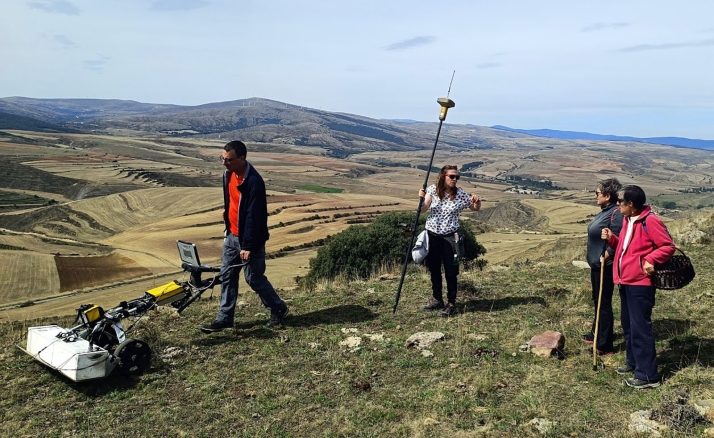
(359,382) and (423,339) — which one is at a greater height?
(423,339)

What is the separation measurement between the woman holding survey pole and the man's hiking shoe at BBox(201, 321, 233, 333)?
3.10 m

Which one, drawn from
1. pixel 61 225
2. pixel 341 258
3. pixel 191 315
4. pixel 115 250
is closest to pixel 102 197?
pixel 61 225

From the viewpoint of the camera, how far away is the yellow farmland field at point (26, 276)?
33.4 metres

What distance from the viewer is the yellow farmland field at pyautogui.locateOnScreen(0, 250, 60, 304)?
3338 centimetres

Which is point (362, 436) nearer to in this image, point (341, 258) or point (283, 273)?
point (341, 258)

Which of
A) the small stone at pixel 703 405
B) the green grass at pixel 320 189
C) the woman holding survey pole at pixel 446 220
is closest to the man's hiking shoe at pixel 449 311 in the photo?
the woman holding survey pole at pixel 446 220

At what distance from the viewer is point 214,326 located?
22.1 ft

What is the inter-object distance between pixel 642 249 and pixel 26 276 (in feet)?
141

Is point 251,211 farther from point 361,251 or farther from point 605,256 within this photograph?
point 361,251

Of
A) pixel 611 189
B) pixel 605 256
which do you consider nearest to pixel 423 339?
pixel 605 256

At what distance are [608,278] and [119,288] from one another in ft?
115

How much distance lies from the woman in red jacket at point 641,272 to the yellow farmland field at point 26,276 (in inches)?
1427

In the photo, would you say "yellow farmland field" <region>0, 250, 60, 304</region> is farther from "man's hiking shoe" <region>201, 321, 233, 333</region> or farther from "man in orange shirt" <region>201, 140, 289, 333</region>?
"man in orange shirt" <region>201, 140, 289, 333</region>

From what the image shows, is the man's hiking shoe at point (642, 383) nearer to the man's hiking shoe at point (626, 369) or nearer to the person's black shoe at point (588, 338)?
the man's hiking shoe at point (626, 369)
